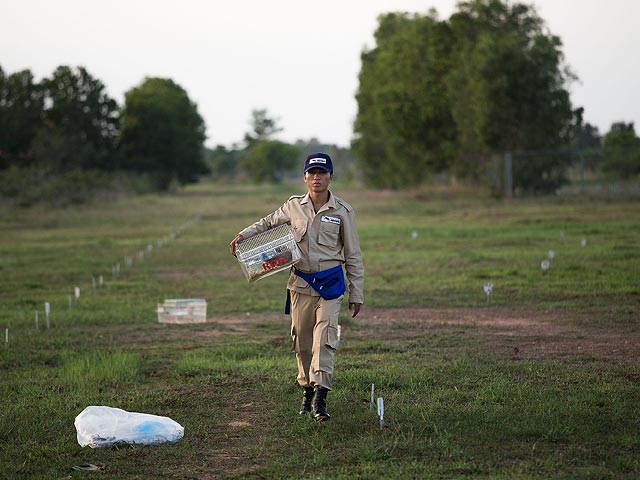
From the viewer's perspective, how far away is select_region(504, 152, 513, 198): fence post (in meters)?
49.5

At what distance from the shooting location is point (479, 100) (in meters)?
52.3

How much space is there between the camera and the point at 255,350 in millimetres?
12078

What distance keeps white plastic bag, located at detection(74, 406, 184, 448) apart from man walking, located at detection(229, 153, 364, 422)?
3.83ft

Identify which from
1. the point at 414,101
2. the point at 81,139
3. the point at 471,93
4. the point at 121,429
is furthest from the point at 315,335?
the point at 81,139

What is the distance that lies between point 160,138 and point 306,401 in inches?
3385

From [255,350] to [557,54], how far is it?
44.3 m

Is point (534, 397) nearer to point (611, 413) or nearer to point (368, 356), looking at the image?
point (611, 413)

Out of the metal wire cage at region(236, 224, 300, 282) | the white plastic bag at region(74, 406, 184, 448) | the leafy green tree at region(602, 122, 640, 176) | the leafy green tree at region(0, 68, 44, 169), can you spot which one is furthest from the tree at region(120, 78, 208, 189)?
the white plastic bag at region(74, 406, 184, 448)

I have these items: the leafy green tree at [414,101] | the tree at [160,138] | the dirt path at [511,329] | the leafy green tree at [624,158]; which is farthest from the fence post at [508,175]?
the tree at [160,138]

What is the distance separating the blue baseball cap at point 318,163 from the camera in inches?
329

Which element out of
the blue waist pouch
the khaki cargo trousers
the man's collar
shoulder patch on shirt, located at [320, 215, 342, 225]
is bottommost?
the khaki cargo trousers

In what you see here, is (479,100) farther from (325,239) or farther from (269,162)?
(269,162)

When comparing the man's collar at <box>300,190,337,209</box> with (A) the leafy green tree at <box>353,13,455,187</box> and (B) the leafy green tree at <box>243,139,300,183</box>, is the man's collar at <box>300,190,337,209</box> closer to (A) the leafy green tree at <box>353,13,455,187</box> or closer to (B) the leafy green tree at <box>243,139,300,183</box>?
(A) the leafy green tree at <box>353,13,455,187</box>

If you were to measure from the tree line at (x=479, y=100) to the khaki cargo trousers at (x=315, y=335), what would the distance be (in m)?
38.5
